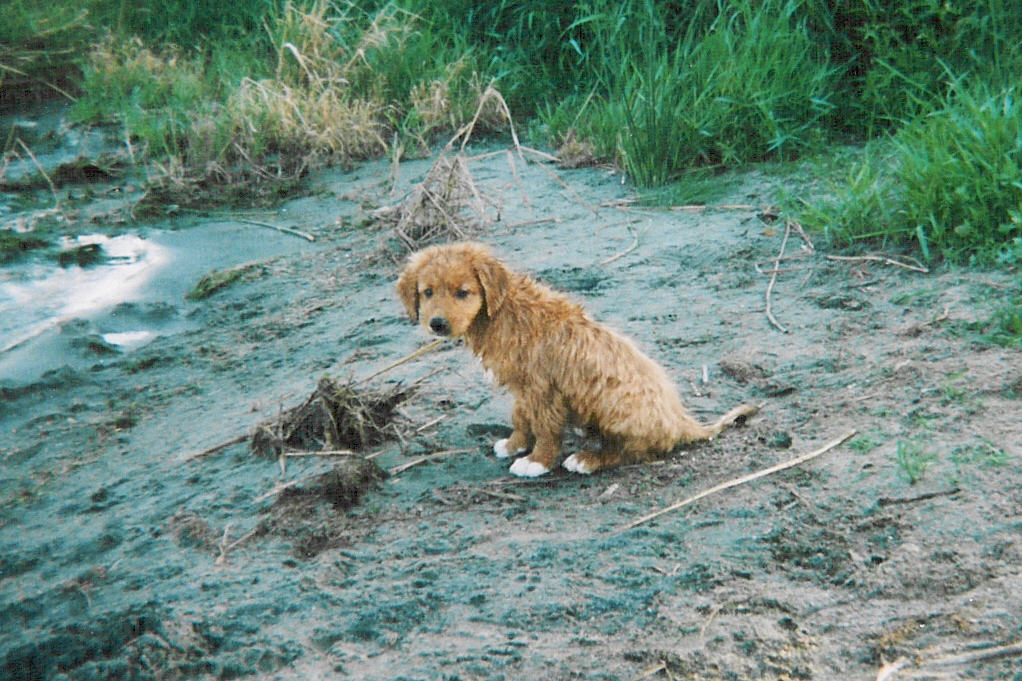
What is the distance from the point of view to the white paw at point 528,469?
3.78 metres

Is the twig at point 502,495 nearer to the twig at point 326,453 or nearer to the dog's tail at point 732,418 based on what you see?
the twig at point 326,453

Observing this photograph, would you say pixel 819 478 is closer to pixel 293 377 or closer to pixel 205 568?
pixel 205 568

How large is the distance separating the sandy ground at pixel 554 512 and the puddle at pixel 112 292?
0.15 meters

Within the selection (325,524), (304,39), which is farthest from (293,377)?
(304,39)

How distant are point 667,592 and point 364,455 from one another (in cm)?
154

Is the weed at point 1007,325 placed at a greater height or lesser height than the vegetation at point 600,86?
lesser

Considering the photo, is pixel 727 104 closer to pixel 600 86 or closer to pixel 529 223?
pixel 529 223

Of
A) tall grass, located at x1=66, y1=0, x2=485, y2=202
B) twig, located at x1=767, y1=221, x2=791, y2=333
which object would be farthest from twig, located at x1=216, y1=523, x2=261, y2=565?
tall grass, located at x1=66, y1=0, x2=485, y2=202

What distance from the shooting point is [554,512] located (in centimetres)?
353

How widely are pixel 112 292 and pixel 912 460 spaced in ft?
16.5

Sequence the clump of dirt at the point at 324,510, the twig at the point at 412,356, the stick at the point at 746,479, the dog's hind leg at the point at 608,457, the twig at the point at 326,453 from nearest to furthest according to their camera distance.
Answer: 1. the stick at the point at 746,479
2. the clump of dirt at the point at 324,510
3. the dog's hind leg at the point at 608,457
4. the twig at the point at 326,453
5. the twig at the point at 412,356

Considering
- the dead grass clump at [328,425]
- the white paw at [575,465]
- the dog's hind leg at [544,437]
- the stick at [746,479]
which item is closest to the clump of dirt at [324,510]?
the dead grass clump at [328,425]

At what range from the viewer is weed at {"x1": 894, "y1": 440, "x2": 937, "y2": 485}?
10.8 ft

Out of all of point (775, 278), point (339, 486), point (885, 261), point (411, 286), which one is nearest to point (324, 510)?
point (339, 486)
